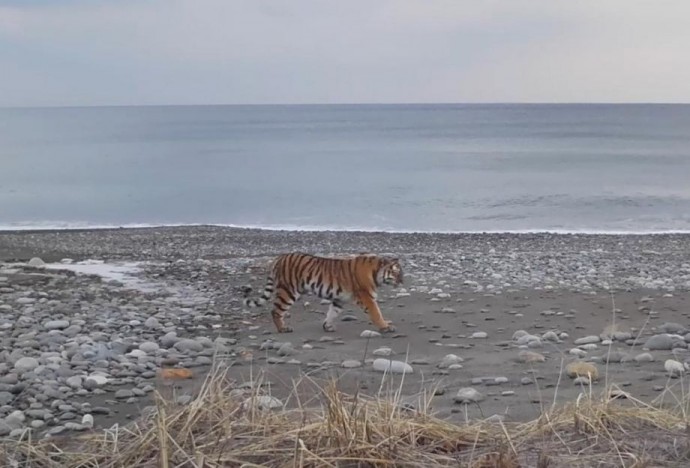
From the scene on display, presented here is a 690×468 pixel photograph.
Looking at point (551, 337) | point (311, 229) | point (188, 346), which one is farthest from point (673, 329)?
point (311, 229)

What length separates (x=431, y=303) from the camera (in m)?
10.4

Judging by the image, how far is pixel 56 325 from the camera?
336 inches

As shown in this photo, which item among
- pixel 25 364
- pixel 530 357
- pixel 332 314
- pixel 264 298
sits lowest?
pixel 25 364

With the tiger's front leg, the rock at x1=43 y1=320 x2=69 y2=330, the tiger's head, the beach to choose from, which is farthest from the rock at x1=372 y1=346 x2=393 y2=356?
the rock at x1=43 y1=320 x2=69 y2=330

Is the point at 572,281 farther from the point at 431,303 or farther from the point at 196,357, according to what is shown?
the point at 196,357

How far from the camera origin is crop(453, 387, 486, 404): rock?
585 cm

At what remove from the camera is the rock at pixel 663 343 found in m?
7.61

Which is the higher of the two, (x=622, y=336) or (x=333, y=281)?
(x=333, y=281)

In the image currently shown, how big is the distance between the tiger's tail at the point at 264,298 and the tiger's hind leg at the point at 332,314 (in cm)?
74

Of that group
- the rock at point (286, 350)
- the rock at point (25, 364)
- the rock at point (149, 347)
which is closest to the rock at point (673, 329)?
the rock at point (286, 350)

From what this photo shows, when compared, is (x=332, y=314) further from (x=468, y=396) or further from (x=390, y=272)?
(x=468, y=396)

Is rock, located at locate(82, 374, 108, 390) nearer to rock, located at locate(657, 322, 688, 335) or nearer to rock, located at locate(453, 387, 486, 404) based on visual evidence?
rock, located at locate(453, 387, 486, 404)

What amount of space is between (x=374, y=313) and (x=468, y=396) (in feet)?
10.5

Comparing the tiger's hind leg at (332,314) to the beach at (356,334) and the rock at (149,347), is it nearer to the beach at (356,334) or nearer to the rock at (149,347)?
the beach at (356,334)
